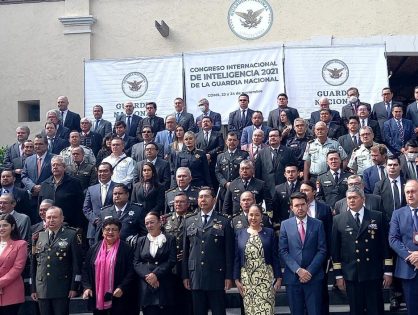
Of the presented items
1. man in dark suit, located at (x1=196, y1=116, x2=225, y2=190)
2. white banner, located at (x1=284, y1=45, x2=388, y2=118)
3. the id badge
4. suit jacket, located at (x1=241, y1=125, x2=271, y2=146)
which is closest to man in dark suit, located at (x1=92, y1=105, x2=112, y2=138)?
man in dark suit, located at (x1=196, y1=116, x2=225, y2=190)

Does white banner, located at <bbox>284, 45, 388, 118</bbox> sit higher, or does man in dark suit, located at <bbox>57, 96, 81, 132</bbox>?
white banner, located at <bbox>284, 45, 388, 118</bbox>

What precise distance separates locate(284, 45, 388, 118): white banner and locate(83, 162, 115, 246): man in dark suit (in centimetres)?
487

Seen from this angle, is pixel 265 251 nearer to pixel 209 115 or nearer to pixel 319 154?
pixel 319 154

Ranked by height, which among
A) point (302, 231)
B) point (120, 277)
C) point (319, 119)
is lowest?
point (120, 277)

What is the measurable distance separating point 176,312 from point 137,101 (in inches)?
247

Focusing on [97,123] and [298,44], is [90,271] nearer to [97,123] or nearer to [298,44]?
[97,123]

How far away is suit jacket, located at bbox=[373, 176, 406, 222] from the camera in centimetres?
723

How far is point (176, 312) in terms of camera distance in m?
6.74

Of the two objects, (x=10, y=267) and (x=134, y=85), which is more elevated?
(x=134, y=85)

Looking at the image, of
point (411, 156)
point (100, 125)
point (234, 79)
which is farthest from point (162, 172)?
point (234, 79)

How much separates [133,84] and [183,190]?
16.8 ft

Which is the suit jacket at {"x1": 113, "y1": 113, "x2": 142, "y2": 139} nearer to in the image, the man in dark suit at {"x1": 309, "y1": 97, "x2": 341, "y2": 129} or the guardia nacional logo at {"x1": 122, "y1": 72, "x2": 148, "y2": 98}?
the guardia nacional logo at {"x1": 122, "y1": 72, "x2": 148, "y2": 98}

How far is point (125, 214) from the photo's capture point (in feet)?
23.5

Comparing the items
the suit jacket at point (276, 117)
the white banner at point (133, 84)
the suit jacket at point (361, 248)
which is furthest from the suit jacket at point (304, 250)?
the white banner at point (133, 84)
